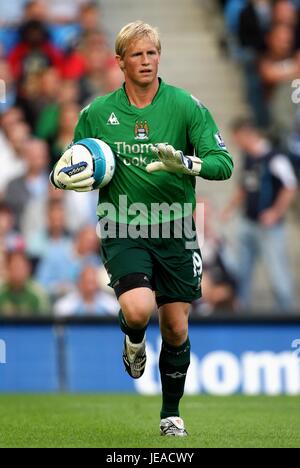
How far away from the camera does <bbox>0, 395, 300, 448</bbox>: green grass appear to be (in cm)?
690

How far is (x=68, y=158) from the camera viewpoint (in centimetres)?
725

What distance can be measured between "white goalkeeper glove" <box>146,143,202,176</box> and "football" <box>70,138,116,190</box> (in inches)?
11.5

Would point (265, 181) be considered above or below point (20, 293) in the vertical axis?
above

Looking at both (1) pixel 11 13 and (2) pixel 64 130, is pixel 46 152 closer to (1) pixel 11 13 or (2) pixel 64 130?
(2) pixel 64 130

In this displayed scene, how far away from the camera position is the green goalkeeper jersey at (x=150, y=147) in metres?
7.32

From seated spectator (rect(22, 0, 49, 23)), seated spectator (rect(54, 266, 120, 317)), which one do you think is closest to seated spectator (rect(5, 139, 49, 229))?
seated spectator (rect(54, 266, 120, 317))

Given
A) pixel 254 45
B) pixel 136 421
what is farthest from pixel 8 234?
pixel 136 421

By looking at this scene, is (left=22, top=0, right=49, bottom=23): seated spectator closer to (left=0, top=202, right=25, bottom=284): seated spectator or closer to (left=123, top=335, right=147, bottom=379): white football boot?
(left=0, top=202, right=25, bottom=284): seated spectator

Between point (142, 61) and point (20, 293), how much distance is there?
7.60 metres

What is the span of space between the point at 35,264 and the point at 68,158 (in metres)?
7.61

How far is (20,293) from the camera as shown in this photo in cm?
1441

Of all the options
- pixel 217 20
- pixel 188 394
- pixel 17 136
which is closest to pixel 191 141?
pixel 188 394
